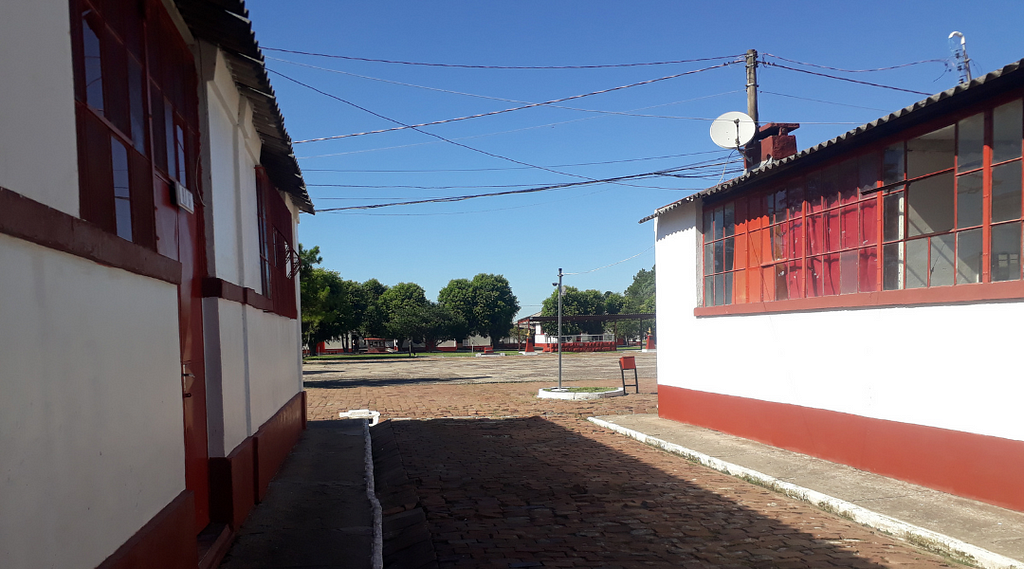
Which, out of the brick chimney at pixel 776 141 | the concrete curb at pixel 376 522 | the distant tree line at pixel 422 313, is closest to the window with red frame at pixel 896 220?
the brick chimney at pixel 776 141

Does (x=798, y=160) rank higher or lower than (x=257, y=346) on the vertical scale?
higher

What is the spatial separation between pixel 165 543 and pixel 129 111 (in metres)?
2.71

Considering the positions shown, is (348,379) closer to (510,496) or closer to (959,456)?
(510,496)

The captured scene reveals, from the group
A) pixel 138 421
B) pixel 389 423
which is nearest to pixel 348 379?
pixel 389 423

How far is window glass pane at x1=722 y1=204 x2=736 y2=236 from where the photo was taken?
11961 millimetres

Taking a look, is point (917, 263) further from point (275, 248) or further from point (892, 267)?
point (275, 248)

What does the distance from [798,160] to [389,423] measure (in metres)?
9.71

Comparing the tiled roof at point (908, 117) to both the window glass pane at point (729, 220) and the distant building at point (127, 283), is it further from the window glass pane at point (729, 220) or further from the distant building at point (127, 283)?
the distant building at point (127, 283)

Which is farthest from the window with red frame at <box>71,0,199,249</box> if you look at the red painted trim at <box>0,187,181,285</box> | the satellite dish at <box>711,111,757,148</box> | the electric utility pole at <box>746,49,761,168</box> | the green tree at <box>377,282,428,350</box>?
the green tree at <box>377,282,428,350</box>

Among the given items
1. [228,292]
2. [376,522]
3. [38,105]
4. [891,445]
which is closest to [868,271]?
[891,445]

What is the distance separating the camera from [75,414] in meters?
2.98

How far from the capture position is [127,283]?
12.3 feet

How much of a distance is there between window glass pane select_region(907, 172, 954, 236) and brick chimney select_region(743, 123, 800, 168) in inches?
170

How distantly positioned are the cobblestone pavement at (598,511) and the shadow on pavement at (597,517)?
0.05 feet
